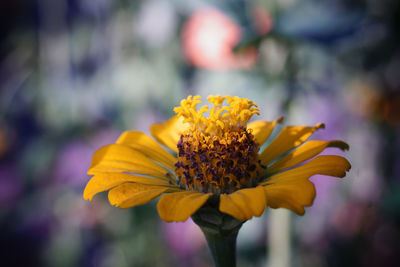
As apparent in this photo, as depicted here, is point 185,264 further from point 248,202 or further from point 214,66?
point 248,202

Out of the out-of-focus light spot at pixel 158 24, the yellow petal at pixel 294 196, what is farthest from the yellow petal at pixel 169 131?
the out-of-focus light spot at pixel 158 24

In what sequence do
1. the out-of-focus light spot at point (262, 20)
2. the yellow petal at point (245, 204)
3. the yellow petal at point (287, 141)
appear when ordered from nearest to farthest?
the yellow petal at point (245, 204)
the yellow petal at point (287, 141)
the out-of-focus light spot at point (262, 20)

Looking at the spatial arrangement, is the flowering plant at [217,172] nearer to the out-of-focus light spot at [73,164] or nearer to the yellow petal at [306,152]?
the yellow petal at [306,152]

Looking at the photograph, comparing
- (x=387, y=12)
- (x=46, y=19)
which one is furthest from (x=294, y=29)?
(x=46, y=19)

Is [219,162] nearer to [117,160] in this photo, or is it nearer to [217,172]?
[217,172]

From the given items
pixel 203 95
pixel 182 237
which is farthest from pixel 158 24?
pixel 182 237
